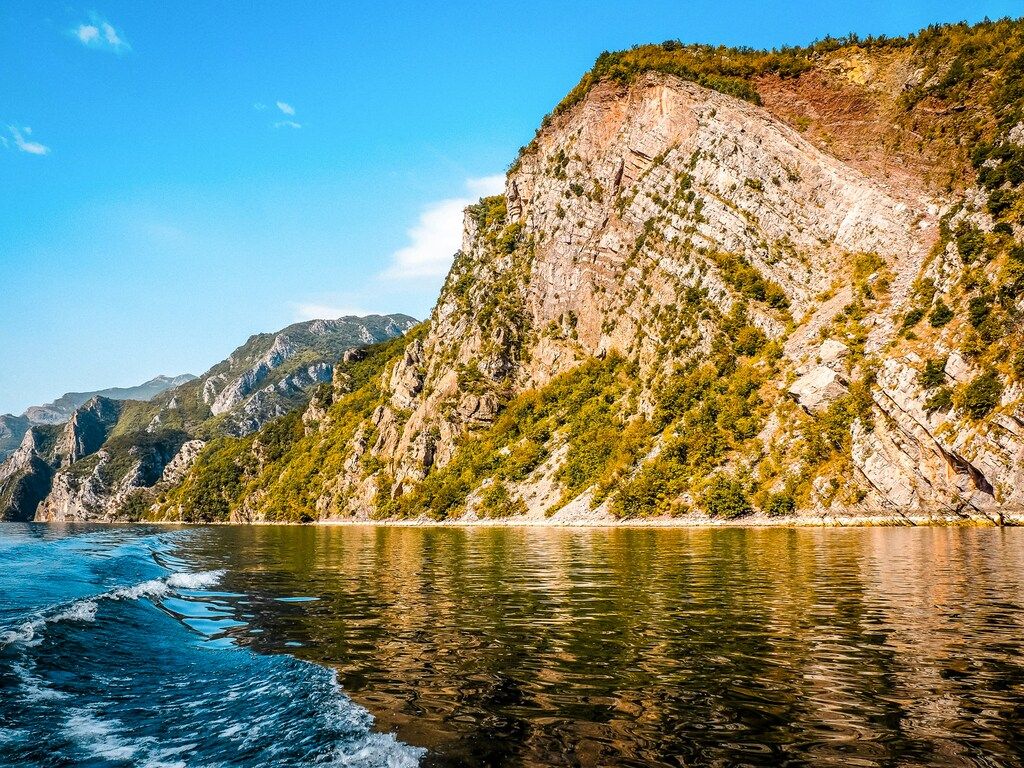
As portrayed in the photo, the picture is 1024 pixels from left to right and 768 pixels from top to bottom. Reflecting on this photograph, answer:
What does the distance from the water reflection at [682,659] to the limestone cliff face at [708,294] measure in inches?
1673

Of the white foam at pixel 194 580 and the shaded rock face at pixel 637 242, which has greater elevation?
the shaded rock face at pixel 637 242

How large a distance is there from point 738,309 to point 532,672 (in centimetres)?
9388

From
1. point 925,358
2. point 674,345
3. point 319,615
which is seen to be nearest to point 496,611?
point 319,615

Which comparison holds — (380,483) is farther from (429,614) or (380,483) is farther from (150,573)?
(429,614)

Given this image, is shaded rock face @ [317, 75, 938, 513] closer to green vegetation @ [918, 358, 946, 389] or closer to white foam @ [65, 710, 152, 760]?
green vegetation @ [918, 358, 946, 389]

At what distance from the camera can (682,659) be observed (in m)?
11.9

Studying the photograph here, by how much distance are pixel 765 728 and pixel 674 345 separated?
9991 centimetres

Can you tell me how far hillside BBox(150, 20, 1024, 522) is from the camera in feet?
209

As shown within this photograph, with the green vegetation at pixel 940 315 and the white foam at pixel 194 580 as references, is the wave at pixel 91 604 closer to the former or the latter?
the white foam at pixel 194 580

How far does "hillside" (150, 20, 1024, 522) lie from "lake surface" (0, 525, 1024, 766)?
45.2 metres

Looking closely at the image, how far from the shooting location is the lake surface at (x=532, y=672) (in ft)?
26.1

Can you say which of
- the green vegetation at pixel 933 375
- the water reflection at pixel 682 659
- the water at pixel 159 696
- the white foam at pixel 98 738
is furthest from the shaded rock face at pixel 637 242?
the white foam at pixel 98 738

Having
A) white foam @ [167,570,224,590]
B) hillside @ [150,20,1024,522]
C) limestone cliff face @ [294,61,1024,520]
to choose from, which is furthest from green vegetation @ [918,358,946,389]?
white foam @ [167,570,224,590]

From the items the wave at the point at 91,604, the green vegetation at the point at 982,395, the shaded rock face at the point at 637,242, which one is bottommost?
the wave at the point at 91,604
